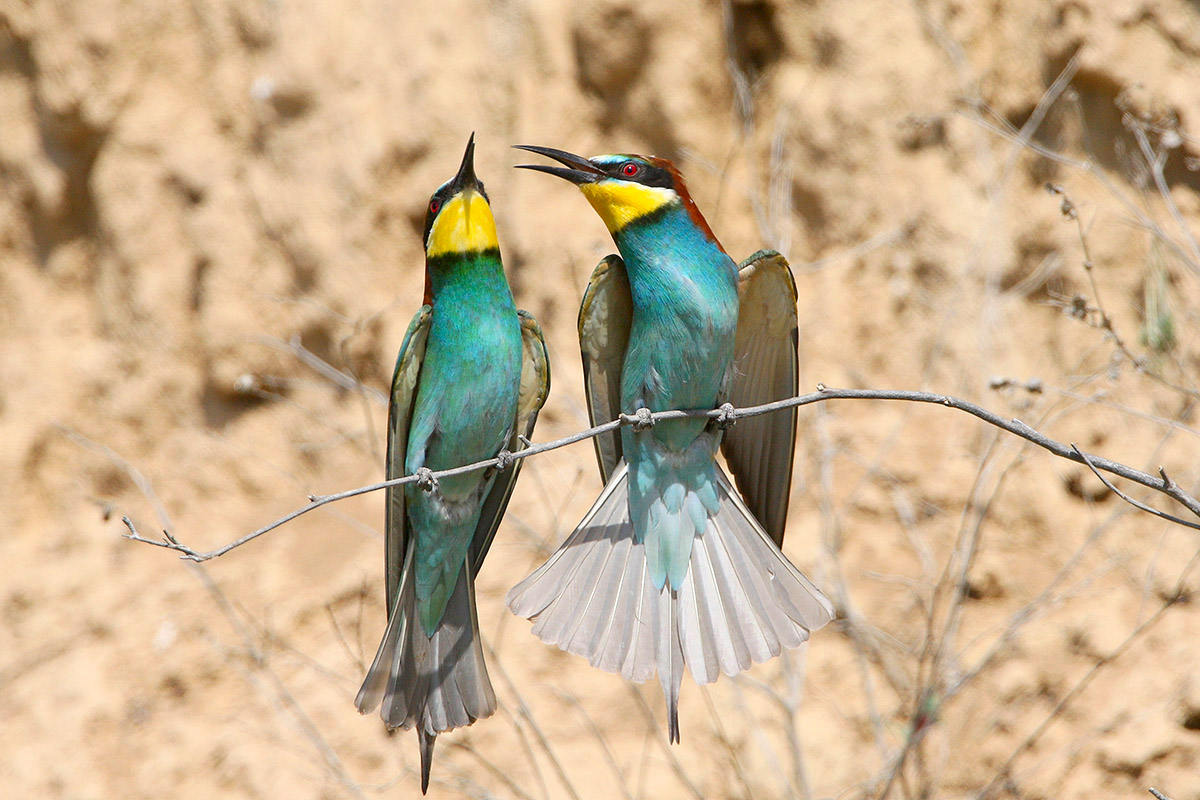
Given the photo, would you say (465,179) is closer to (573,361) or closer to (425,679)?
(425,679)

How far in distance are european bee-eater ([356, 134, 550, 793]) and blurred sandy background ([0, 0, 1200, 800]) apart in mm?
491

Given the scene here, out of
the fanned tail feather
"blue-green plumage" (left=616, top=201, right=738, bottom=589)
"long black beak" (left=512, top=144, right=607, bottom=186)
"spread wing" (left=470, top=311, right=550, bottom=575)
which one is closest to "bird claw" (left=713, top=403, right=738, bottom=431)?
"blue-green plumage" (left=616, top=201, right=738, bottom=589)

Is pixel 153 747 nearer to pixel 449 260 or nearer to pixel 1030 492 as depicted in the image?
pixel 449 260

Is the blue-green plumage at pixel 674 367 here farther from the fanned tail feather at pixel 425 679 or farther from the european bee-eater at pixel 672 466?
the fanned tail feather at pixel 425 679

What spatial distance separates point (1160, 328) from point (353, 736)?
269 centimetres

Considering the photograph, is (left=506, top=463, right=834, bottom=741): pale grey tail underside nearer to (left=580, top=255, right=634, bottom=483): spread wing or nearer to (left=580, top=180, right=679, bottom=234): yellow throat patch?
(left=580, top=255, right=634, bottom=483): spread wing

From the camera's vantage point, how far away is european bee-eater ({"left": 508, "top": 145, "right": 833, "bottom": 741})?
7.94 ft

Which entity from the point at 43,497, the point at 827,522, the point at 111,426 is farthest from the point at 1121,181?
the point at 43,497

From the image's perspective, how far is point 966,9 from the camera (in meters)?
3.79

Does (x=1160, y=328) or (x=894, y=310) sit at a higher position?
(x=894, y=310)

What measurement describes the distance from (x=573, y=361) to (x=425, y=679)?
1858 millimetres

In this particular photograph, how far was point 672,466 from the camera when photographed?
257cm

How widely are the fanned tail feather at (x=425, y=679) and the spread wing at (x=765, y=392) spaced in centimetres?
70

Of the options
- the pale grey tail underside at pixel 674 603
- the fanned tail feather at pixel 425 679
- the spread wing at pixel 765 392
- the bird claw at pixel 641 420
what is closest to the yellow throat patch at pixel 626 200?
the spread wing at pixel 765 392
